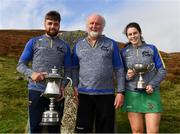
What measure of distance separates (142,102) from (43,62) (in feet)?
5.55

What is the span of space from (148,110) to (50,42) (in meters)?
1.89

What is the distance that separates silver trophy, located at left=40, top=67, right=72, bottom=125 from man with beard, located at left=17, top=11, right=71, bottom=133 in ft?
0.69

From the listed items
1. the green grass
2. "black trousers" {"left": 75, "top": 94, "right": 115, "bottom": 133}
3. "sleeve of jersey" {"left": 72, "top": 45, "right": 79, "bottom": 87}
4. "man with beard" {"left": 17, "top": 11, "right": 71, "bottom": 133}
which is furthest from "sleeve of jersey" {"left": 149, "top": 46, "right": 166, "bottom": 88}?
the green grass

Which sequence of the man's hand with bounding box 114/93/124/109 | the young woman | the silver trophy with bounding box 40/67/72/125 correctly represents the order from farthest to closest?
1. the young woman
2. the man's hand with bounding box 114/93/124/109
3. the silver trophy with bounding box 40/67/72/125

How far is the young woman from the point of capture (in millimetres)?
6859

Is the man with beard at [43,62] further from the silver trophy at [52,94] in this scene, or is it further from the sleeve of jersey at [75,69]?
the silver trophy at [52,94]

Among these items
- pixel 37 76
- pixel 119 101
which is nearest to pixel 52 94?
pixel 37 76

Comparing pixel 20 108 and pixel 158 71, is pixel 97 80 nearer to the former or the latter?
pixel 158 71

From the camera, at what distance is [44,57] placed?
682cm

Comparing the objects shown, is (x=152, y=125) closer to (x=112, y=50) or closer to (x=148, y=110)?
(x=148, y=110)

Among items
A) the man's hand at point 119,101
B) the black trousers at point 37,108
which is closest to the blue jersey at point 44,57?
the black trousers at point 37,108

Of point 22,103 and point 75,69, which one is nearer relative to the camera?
point 75,69

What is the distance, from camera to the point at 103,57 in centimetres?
681

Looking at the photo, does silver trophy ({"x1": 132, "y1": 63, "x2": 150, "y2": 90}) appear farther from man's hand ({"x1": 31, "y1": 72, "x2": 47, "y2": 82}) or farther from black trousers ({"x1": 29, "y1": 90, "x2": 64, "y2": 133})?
man's hand ({"x1": 31, "y1": 72, "x2": 47, "y2": 82})
